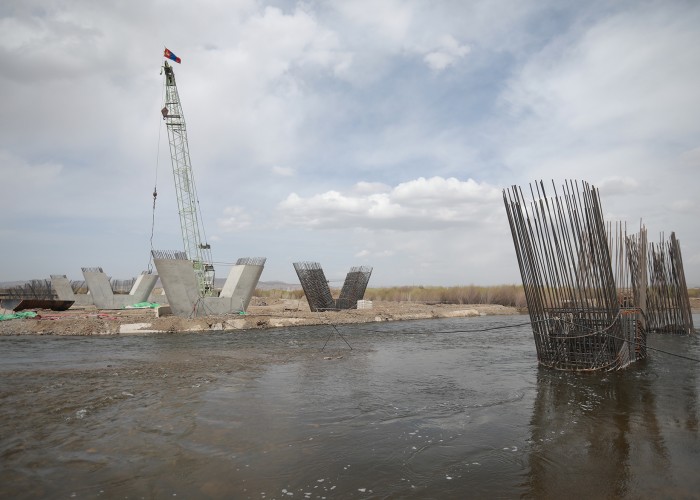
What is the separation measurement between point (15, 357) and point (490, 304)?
29.7m

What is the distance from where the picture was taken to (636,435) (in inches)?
225

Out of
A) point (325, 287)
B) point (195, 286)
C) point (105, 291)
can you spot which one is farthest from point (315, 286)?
point (105, 291)

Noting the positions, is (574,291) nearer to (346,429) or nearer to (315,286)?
(346,429)

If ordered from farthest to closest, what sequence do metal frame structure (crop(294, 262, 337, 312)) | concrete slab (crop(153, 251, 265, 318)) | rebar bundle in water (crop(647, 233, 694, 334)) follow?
metal frame structure (crop(294, 262, 337, 312)) → concrete slab (crop(153, 251, 265, 318)) → rebar bundle in water (crop(647, 233, 694, 334))

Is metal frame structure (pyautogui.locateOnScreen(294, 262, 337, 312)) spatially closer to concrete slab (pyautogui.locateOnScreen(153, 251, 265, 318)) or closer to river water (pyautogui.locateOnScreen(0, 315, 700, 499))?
concrete slab (pyautogui.locateOnScreen(153, 251, 265, 318))

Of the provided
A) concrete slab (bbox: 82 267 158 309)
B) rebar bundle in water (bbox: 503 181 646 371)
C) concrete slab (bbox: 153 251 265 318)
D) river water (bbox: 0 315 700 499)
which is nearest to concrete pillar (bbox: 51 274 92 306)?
concrete slab (bbox: 82 267 158 309)

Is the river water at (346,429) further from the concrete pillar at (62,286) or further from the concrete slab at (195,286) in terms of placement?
the concrete pillar at (62,286)

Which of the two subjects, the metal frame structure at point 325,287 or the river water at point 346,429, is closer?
the river water at point 346,429

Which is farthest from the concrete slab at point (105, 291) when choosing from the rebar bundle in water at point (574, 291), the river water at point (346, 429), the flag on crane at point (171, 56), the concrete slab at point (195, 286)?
the rebar bundle in water at point (574, 291)

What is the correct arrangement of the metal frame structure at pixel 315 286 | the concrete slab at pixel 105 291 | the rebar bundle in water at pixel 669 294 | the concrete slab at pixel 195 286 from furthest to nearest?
the concrete slab at pixel 105 291
the metal frame structure at pixel 315 286
the concrete slab at pixel 195 286
the rebar bundle in water at pixel 669 294

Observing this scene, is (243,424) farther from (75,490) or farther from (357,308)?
(357,308)

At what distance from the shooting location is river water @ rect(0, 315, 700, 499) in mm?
4383

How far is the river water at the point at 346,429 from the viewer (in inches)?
173

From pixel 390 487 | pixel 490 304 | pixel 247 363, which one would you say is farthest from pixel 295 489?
pixel 490 304
